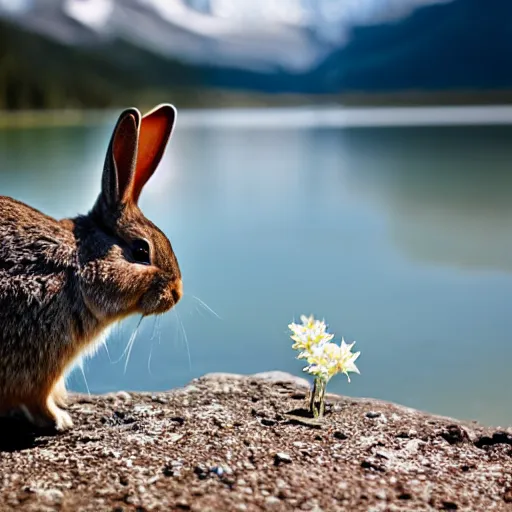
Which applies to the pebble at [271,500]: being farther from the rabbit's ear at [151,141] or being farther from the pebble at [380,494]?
the rabbit's ear at [151,141]

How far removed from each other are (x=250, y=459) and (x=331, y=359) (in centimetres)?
89

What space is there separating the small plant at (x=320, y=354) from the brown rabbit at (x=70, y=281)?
0.82 metres

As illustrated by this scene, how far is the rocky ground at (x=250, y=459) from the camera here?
4000 millimetres

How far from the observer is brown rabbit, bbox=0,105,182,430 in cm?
476

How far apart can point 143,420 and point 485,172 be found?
20.7 metres

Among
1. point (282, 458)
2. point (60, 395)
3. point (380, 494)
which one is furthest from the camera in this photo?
point (60, 395)

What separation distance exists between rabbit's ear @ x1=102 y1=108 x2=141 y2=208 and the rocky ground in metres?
1.46

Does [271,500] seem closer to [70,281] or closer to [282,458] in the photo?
[282,458]

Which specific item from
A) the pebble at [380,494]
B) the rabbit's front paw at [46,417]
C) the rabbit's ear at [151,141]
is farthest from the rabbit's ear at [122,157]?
the pebble at [380,494]

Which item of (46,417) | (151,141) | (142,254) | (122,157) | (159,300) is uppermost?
(151,141)

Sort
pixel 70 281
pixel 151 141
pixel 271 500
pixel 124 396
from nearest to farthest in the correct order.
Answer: pixel 271 500, pixel 70 281, pixel 151 141, pixel 124 396

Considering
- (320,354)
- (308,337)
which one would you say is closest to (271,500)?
(320,354)

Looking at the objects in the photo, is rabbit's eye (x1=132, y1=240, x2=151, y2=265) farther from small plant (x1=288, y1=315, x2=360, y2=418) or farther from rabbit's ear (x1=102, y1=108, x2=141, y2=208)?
small plant (x1=288, y1=315, x2=360, y2=418)

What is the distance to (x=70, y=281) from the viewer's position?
4.86 meters
